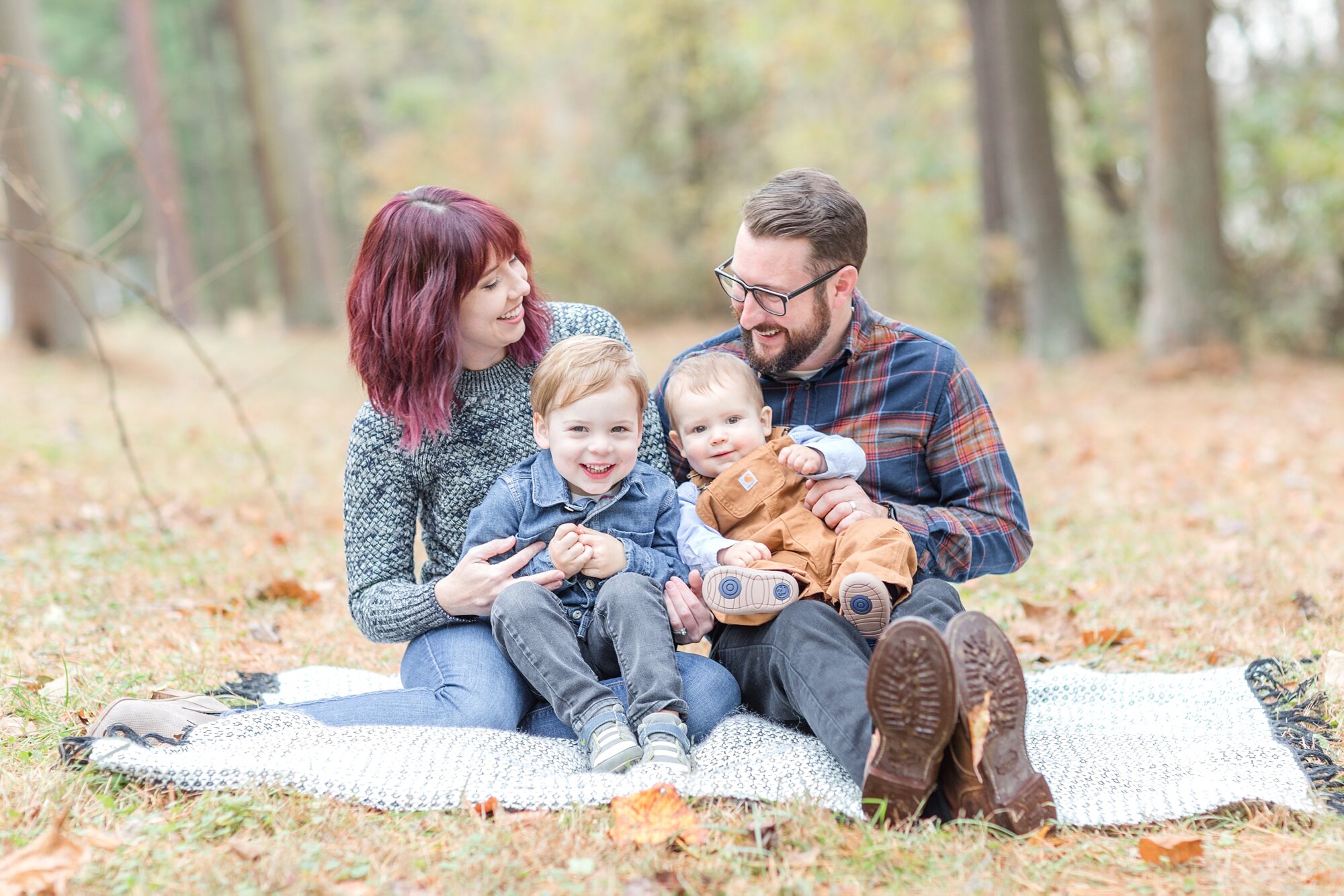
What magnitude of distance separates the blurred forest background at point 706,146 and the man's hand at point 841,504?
2.59 m

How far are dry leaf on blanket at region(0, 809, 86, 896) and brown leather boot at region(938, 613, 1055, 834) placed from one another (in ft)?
5.60

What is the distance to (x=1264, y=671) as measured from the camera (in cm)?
337

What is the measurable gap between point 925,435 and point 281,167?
52.5 feet

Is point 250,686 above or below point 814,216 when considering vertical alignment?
below

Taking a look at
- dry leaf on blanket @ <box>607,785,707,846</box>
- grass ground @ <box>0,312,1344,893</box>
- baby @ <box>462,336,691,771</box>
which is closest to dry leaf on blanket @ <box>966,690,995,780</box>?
grass ground @ <box>0,312,1344,893</box>

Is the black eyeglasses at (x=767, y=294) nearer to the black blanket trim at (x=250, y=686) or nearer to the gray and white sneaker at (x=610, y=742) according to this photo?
the gray and white sneaker at (x=610, y=742)

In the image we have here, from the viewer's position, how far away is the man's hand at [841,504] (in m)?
2.98

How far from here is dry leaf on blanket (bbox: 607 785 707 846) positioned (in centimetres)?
236

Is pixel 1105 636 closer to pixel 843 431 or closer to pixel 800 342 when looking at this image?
pixel 843 431

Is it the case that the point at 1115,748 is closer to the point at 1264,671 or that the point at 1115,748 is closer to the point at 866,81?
the point at 1264,671

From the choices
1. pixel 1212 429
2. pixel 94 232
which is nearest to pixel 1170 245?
pixel 1212 429

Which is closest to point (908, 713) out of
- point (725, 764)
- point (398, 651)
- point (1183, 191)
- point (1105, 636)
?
point (725, 764)

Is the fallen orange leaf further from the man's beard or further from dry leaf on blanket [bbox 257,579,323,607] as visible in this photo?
dry leaf on blanket [bbox 257,579,323,607]

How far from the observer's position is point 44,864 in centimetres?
219
